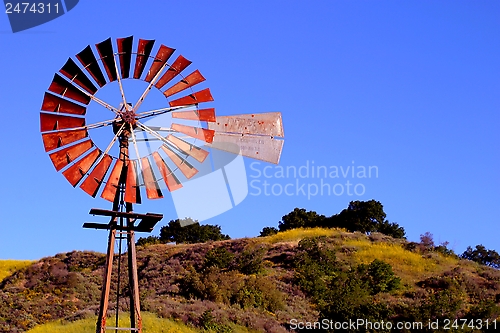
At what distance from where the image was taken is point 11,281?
38.1 metres

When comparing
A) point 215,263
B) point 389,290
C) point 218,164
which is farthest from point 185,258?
point 218,164

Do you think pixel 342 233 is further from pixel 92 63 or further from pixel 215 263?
pixel 92 63

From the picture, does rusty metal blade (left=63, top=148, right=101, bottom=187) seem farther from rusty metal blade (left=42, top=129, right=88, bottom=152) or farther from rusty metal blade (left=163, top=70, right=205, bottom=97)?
rusty metal blade (left=163, top=70, right=205, bottom=97)

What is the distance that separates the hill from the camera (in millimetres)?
25594

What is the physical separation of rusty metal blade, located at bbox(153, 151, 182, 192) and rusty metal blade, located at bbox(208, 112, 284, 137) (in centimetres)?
111

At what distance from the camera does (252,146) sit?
13008 millimetres

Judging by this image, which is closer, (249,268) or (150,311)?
(150,311)

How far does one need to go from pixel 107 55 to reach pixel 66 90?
957mm

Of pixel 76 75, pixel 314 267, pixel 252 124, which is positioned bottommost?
pixel 314 267

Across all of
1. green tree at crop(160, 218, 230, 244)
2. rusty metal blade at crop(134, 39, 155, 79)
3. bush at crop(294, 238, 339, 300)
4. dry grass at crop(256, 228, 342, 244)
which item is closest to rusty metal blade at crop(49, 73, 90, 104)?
rusty metal blade at crop(134, 39, 155, 79)

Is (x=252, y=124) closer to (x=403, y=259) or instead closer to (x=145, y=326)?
(x=145, y=326)

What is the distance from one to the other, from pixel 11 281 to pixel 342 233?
19.3 m

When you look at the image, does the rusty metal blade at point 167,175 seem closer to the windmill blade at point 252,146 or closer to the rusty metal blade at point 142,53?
the windmill blade at point 252,146

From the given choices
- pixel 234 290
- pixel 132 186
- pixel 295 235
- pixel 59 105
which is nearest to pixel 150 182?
pixel 132 186
